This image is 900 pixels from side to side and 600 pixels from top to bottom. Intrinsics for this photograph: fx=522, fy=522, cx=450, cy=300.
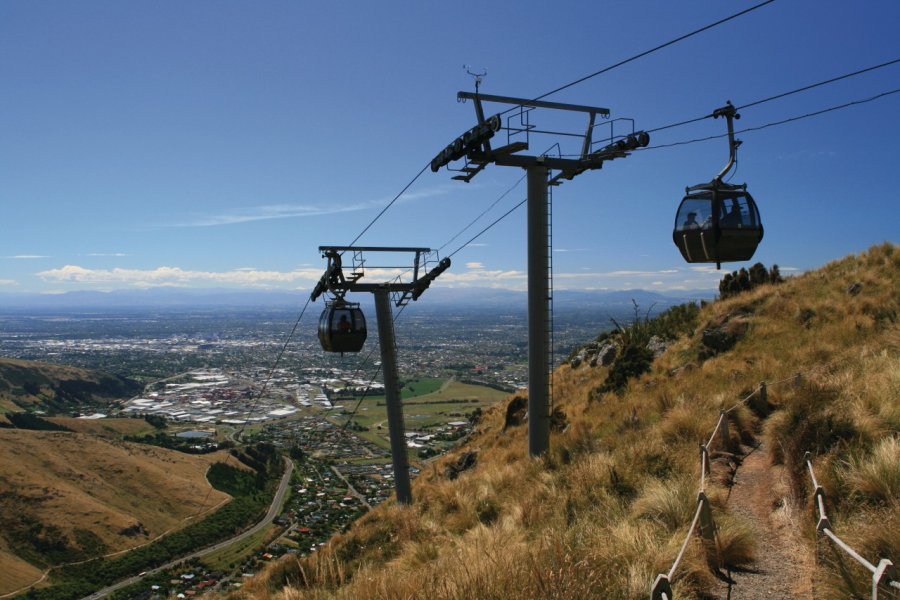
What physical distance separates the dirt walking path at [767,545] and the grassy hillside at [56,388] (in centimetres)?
10157

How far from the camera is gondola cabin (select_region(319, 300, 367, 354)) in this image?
46.2 feet

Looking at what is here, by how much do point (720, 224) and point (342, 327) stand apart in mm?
9705

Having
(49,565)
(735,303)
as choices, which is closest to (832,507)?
(735,303)

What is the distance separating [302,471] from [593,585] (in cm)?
5302

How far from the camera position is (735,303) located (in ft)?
60.2

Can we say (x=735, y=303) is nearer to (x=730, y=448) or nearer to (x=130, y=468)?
(x=730, y=448)

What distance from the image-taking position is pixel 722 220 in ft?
Result: 23.9

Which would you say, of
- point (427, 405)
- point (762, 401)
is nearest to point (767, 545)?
point (762, 401)

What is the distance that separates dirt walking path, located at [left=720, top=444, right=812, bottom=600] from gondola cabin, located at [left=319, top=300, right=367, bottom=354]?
32.2 feet

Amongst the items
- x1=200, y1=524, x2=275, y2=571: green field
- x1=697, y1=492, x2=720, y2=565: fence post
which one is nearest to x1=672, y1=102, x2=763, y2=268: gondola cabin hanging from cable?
x1=697, y1=492, x2=720, y2=565: fence post

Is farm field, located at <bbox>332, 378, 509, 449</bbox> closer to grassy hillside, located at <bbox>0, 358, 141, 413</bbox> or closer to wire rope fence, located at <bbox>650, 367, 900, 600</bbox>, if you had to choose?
grassy hillside, located at <bbox>0, 358, 141, 413</bbox>

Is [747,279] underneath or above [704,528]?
above

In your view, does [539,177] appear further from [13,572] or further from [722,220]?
[13,572]

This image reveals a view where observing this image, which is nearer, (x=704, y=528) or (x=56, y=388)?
(x=704, y=528)
